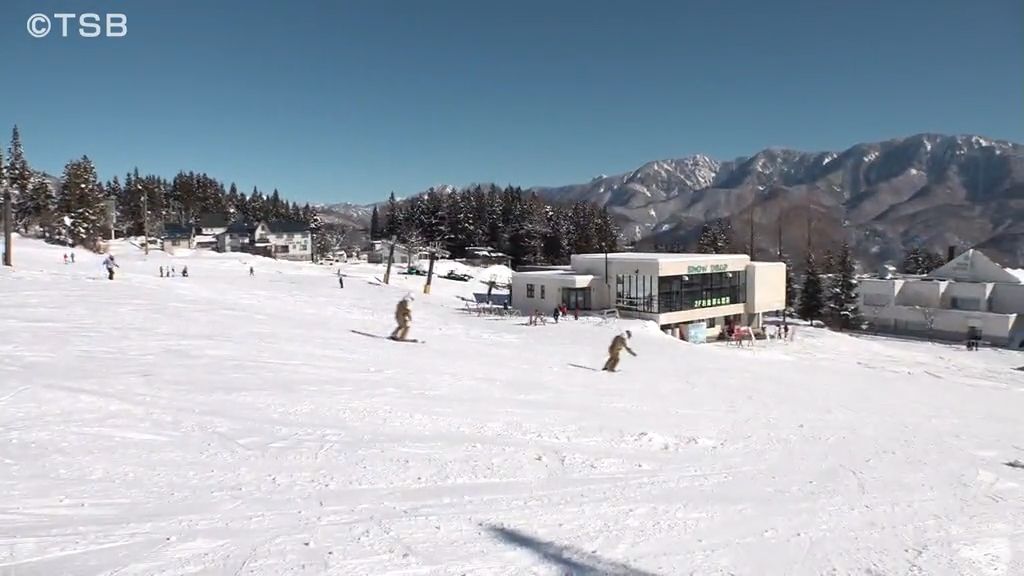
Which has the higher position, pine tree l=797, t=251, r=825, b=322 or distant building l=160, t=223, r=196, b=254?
distant building l=160, t=223, r=196, b=254

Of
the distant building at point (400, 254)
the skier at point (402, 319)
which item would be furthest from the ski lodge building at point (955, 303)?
the distant building at point (400, 254)

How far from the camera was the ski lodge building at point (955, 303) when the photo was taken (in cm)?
5134

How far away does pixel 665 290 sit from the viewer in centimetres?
3878

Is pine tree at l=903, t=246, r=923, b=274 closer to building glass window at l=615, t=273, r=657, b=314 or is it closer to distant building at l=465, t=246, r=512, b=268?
distant building at l=465, t=246, r=512, b=268

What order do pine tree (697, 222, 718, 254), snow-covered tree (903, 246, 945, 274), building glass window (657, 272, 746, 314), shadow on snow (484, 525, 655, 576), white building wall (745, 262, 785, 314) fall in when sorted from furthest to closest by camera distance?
1. snow-covered tree (903, 246, 945, 274)
2. pine tree (697, 222, 718, 254)
3. white building wall (745, 262, 785, 314)
4. building glass window (657, 272, 746, 314)
5. shadow on snow (484, 525, 655, 576)

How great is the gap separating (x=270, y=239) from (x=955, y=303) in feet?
305

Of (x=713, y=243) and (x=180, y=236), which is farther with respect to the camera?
(x=180, y=236)

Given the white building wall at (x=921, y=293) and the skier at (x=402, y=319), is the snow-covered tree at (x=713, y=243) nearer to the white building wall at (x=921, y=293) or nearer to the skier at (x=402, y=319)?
the white building wall at (x=921, y=293)

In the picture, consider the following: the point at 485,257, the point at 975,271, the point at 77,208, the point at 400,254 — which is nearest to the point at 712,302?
the point at 975,271

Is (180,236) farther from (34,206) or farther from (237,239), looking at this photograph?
(34,206)

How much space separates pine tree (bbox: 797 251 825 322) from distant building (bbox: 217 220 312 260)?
239ft

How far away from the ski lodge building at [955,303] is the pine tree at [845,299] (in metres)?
2.58

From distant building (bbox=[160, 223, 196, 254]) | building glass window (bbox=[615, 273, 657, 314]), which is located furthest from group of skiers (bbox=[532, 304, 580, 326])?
distant building (bbox=[160, 223, 196, 254])

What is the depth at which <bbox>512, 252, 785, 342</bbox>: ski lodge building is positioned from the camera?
126 feet
